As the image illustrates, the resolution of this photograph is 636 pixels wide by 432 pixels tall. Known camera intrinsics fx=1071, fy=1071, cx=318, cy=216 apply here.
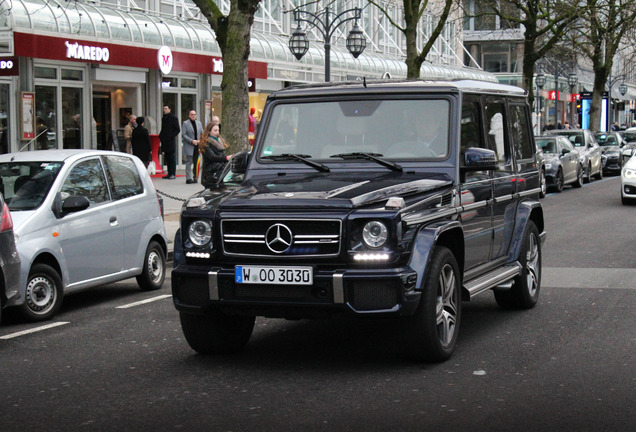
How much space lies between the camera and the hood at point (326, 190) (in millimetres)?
6926

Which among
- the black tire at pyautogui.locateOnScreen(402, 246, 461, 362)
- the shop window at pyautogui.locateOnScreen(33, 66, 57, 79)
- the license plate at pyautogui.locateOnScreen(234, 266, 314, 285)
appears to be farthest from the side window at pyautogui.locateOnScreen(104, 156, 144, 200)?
the shop window at pyautogui.locateOnScreen(33, 66, 57, 79)

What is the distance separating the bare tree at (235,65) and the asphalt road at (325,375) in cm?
808

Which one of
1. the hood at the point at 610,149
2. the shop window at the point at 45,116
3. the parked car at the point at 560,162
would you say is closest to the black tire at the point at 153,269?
the shop window at the point at 45,116

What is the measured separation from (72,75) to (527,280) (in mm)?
20490

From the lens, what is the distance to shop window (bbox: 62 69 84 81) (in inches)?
1087

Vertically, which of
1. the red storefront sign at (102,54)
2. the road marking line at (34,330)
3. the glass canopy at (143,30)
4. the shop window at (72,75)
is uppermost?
the glass canopy at (143,30)

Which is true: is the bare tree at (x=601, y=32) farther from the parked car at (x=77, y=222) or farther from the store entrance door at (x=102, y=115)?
the parked car at (x=77, y=222)

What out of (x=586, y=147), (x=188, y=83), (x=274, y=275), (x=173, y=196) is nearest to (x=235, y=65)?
(x=173, y=196)

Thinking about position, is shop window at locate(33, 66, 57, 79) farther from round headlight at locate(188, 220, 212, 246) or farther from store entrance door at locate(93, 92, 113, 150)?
round headlight at locate(188, 220, 212, 246)

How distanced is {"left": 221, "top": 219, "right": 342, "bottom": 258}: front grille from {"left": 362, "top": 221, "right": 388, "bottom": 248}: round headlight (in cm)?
17

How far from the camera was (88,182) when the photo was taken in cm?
1078

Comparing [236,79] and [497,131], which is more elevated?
[236,79]

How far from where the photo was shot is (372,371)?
7125 mm

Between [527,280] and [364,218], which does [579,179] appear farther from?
[364,218]
